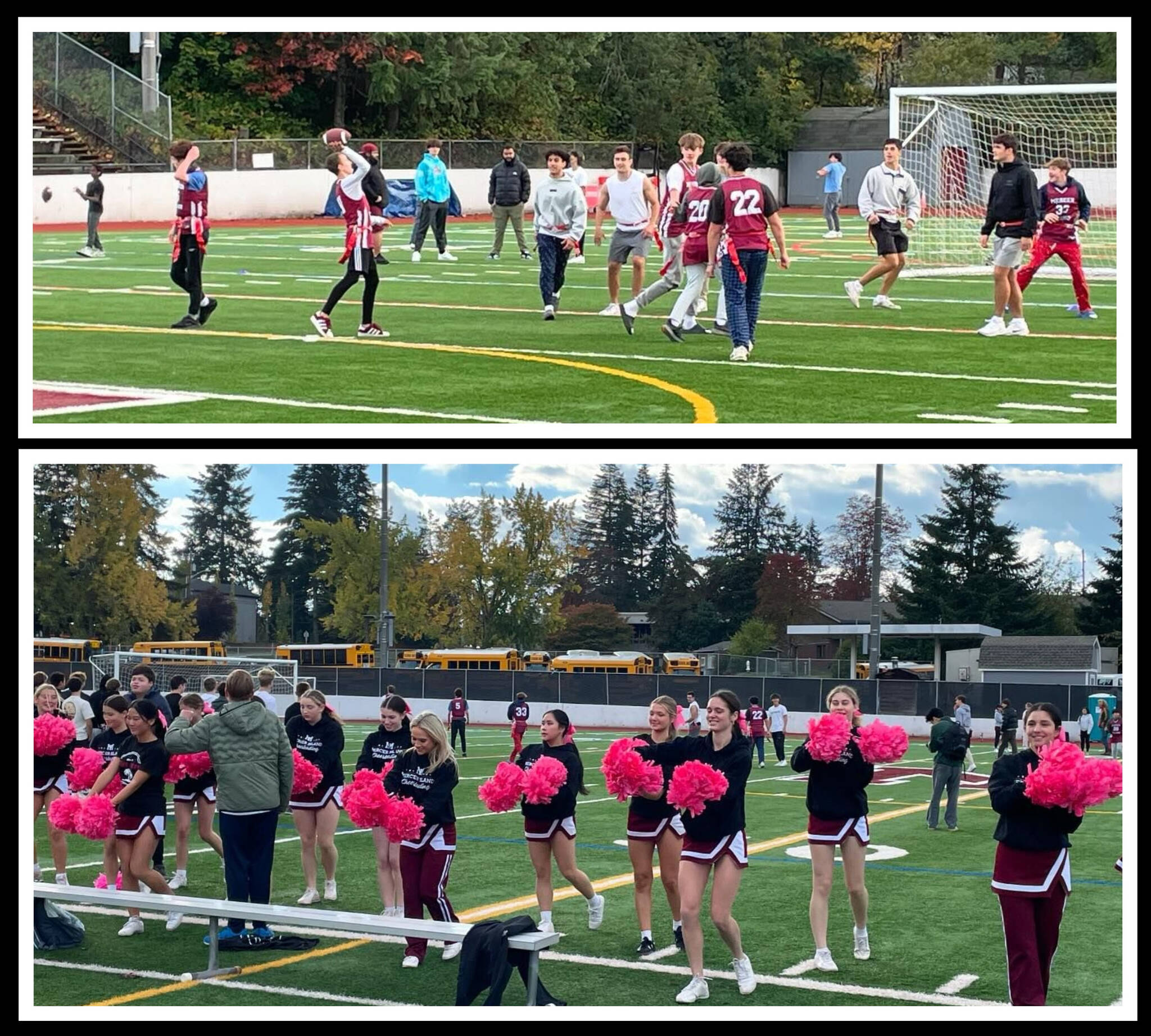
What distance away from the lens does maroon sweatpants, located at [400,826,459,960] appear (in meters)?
8.31

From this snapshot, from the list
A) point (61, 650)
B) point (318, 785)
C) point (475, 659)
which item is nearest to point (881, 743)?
point (318, 785)

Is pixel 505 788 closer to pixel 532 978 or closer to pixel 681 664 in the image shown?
pixel 532 978

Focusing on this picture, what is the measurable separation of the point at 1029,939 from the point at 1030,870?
27cm

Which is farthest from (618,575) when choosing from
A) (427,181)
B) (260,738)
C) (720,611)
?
(260,738)

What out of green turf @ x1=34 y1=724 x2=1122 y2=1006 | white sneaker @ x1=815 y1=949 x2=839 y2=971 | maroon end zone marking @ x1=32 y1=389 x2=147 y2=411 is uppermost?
maroon end zone marking @ x1=32 y1=389 x2=147 y2=411

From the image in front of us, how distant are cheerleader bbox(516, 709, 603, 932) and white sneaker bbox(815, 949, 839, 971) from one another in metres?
1.29

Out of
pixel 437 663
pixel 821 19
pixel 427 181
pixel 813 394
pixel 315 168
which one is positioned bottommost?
pixel 437 663

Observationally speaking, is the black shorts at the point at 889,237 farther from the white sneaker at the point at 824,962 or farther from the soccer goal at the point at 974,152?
the white sneaker at the point at 824,962

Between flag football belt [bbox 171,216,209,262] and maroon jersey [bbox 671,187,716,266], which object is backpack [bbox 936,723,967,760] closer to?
maroon jersey [bbox 671,187,716,266]

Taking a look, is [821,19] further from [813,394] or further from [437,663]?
[437,663]

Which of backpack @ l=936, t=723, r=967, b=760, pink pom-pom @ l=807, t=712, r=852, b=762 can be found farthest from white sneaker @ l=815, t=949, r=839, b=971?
backpack @ l=936, t=723, r=967, b=760

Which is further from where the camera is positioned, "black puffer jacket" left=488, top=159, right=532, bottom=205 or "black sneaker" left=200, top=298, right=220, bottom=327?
"black puffer jacket" left=488, top=159, right=532, bottom=205

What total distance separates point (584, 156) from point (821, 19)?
4322 centimetres

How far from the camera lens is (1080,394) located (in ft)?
39.0
